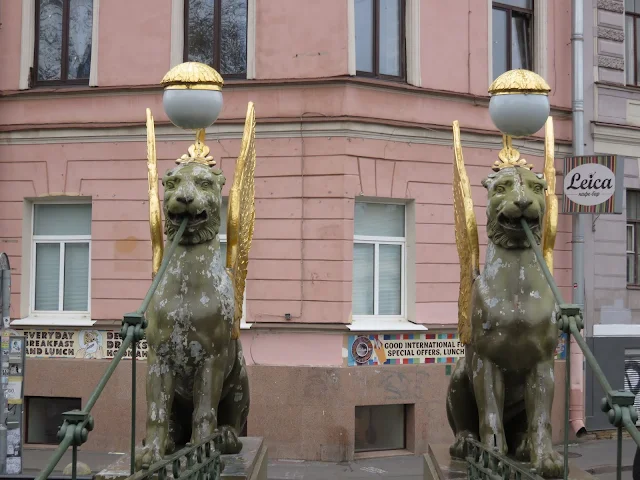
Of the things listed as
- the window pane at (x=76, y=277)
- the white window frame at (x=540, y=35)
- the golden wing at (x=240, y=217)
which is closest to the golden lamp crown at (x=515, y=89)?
the golden wing at (x=240, y=217)

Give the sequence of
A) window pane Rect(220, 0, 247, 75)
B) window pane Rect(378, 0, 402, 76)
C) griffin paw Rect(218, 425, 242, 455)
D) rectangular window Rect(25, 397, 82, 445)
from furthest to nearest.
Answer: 1. window pane Rect(378, 0, 402, 76)
2. window pane Rect(220, 0, 247, 75)
3. rectangular window Rect(25, 397, 82, 445)
4. griffin paw Rect(218, 425, 242, 455)

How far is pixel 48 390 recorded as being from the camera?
11.8 m

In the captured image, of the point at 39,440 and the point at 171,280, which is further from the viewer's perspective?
the point at 39,440

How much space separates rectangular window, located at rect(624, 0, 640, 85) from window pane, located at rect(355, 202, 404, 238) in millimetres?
5053

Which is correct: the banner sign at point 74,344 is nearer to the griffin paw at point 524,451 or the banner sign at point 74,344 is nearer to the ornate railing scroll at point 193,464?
the ornate railing scroll at point 193,464

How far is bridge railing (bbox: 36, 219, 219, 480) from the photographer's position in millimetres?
3535

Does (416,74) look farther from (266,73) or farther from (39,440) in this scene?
(39,440)

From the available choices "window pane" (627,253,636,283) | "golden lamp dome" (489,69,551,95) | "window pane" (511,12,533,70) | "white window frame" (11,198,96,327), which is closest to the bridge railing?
"golden lamp dome" (489,69,551,95)

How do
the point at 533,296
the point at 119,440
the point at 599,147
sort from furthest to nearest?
the point at 599,147
the point at 119,440
the point at 533,296

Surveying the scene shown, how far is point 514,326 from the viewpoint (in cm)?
542

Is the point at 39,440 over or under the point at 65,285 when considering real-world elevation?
under

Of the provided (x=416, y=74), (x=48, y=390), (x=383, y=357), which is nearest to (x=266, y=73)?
(x=416, y=74)

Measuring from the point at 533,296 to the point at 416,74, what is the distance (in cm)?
719

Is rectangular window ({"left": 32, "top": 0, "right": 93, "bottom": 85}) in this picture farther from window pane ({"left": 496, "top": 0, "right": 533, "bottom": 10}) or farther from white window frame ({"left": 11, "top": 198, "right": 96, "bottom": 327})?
window pane ({"left": 496, "top": 0, "right": 533, "bottom": 10})
